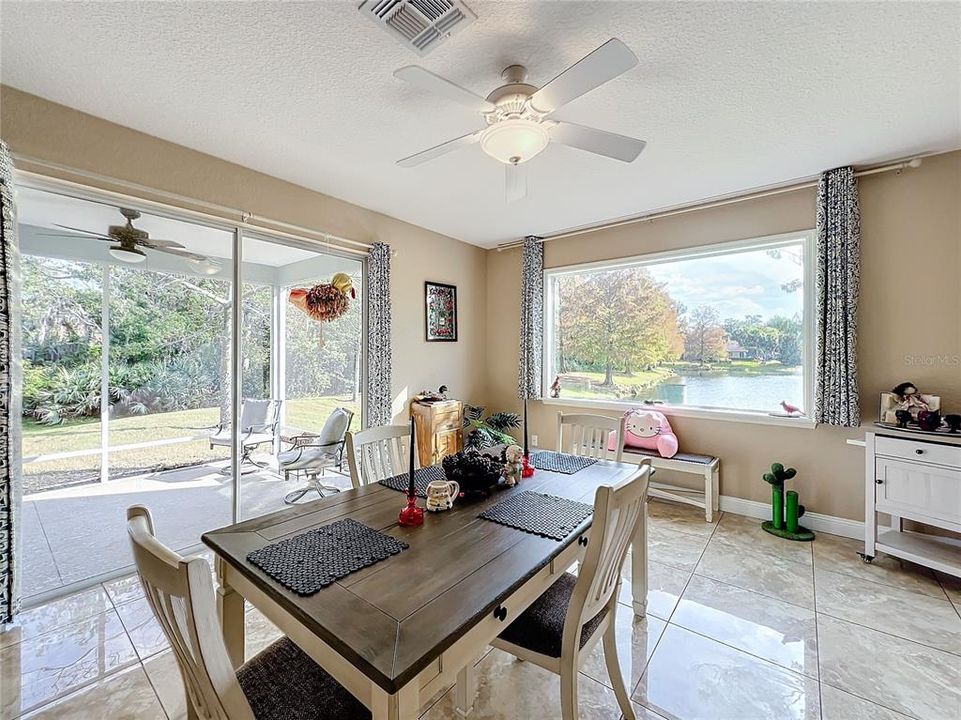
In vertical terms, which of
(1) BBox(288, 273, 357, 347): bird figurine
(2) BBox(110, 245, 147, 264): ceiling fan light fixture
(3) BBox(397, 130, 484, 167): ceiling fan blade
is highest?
(3) BBox(397, 130, 484, 167): ceiling fan blade

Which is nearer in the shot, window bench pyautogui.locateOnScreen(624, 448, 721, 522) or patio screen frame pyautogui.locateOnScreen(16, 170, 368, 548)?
patio screen frame pyautogui.locateOnScreen(16, 170, 368, 548)

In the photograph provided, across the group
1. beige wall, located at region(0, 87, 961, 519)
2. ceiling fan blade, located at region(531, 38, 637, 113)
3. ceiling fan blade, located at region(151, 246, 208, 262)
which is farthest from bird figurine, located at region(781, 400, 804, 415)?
ceiling fan blade, located at region(151, 246, 208, 262)

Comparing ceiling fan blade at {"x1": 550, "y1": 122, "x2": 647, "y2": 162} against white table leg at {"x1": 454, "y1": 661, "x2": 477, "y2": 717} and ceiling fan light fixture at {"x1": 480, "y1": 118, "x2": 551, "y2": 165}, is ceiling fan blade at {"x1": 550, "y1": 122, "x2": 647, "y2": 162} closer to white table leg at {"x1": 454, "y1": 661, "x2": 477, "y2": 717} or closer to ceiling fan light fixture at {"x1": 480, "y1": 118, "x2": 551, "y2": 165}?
ceiling fan light fixture at {"x1": 480, "y1": 118, "x2": 551, "y2": 165}

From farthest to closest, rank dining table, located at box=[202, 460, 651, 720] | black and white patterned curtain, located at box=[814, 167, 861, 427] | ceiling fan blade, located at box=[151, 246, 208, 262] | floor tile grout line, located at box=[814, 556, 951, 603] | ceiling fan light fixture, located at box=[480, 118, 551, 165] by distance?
black and white patterned curtain, located at box=[814, 167, 861, 427] → ceiling fan blade, located at box=[151, 246, 208, 262] → floor tile grout line, located at box=[814, 556, 951, 603] → ceiling fan light fixture, located at box=[480, 118, 551, 165] → dining table, located at box=[202, 460, 651, 720]

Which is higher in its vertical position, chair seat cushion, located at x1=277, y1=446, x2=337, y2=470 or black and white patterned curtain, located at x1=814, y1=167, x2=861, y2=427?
black and white patterned curtain, located at x1=814, y1=167, x2=861, y2=427

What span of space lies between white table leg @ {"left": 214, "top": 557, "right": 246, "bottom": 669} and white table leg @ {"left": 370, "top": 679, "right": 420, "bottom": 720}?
721 millimetres

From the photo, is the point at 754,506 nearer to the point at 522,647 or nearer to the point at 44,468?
the point at 522,647

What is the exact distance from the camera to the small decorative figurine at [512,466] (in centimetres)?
185

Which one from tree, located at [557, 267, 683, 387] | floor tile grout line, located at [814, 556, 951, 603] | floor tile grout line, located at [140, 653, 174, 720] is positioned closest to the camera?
floor tile grout line, located at [140, 653, 174, 720]

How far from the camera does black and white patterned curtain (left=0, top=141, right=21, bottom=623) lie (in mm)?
1872

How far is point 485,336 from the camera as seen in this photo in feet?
16.2

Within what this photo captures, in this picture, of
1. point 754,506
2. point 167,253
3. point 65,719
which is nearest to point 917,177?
point 754,506

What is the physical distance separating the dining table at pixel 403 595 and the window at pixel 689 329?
2.47 m

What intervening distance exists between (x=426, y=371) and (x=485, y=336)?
1071 millimetres
